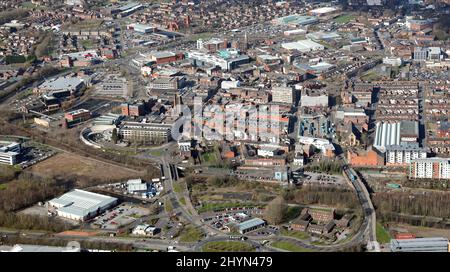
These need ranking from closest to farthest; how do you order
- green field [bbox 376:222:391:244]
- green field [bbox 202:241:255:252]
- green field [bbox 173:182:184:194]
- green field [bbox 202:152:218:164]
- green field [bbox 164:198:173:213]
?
green field [bbox 202:241:255:252]
green field [bbox 376:222:391:244]
green field [bbox 164:198:173:213]
green field [bbox 173:182:184:194]
green field [bbox 202:152:218:164]

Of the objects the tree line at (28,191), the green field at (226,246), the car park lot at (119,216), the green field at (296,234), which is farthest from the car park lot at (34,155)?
the green field at (296,234)

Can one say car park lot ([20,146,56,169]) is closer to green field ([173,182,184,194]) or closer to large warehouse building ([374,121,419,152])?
green field ([173,182,184,194])

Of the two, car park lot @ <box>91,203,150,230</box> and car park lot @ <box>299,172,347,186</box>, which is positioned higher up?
car park lot @ <box>299,172,347,186</box>

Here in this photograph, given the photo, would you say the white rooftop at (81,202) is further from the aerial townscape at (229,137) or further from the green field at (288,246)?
the green field at (288,246)

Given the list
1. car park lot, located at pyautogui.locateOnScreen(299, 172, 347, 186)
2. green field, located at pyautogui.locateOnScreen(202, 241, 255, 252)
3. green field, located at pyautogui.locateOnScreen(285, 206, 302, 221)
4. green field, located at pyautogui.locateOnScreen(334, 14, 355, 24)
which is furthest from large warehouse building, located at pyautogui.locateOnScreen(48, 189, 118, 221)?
green field, located at pyautogui.locateOnScreen(334, 14, 355, 24)

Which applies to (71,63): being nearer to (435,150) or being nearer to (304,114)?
(304,114)
